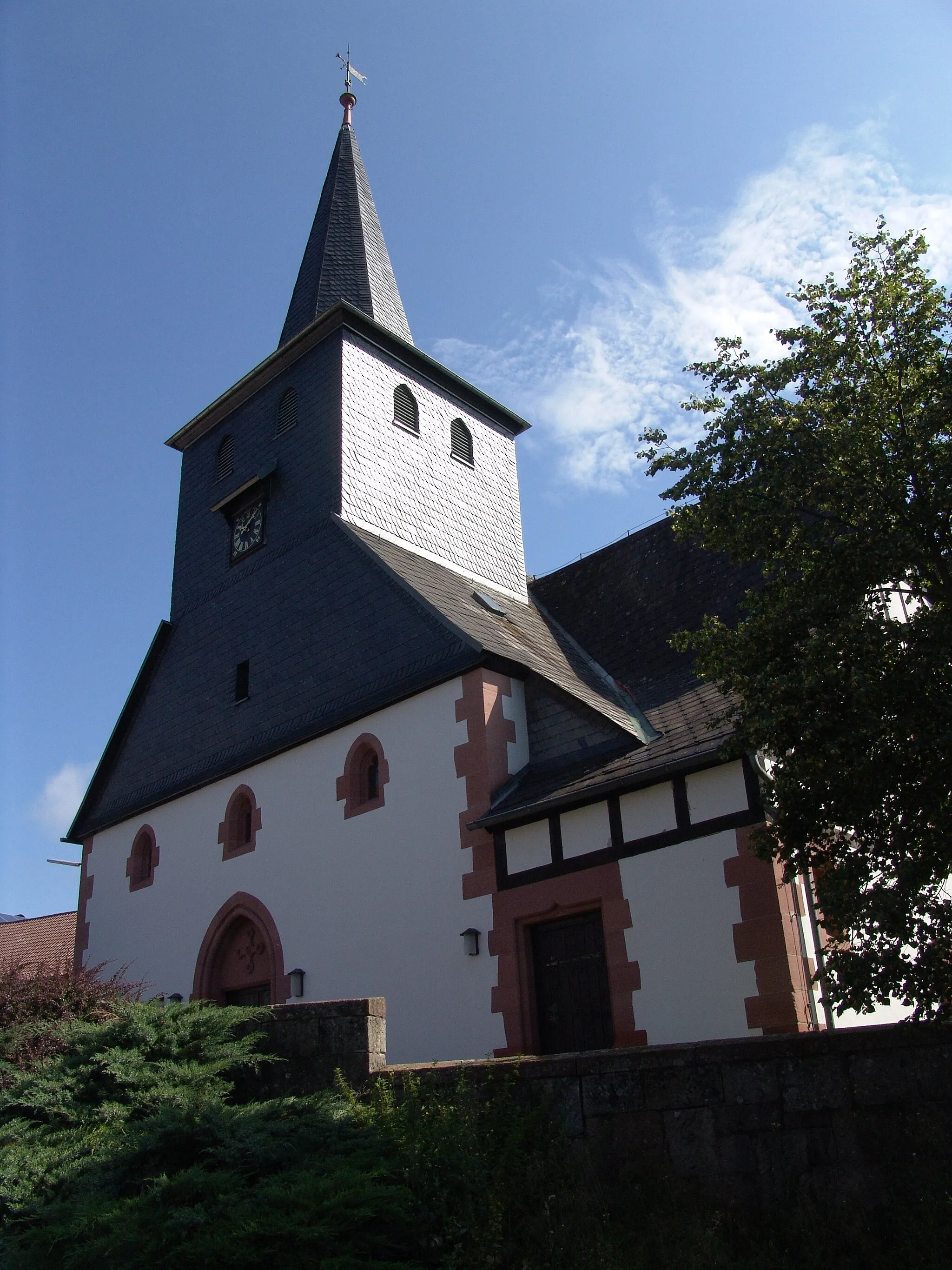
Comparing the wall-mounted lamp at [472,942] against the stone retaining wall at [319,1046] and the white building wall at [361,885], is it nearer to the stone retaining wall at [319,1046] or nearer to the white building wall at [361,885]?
the white building wall at [361,885]

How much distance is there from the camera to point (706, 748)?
1128 cm

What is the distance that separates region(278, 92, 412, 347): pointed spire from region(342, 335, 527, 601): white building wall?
5.13ft

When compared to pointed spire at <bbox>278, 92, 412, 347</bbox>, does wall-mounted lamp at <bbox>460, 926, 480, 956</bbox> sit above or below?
below

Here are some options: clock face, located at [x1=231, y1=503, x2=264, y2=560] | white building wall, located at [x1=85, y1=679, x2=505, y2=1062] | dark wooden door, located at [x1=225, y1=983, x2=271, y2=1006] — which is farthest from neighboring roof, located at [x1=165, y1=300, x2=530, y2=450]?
dark wooden door, located at [x1=225, y1=983, x2=271, y2=1006]

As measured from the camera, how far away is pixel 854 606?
24.5ft

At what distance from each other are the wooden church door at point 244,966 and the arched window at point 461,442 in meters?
9.62

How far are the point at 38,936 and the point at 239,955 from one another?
20864mm

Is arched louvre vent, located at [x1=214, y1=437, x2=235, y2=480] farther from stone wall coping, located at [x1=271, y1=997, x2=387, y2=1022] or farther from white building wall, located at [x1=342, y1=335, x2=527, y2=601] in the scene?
stone wall coping, located at [x1=271, y1=997, x2=387, y2=1022]

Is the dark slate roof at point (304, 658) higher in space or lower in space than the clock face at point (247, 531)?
lower

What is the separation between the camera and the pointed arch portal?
1555cm

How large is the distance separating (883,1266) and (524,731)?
355 inches

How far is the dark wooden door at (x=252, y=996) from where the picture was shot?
15.5m

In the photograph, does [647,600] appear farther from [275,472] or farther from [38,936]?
[38,936]

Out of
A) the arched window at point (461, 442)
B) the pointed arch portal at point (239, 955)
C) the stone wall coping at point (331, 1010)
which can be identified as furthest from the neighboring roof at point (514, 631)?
the stone wall coping at point (331, 1010)
